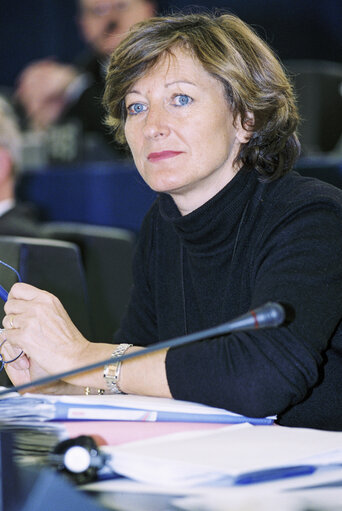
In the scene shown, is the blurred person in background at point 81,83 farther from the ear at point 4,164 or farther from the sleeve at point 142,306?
the sleeve at point 142,306

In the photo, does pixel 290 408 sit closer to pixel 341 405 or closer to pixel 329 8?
pixel 341 405

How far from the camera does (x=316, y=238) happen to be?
3.38 feet

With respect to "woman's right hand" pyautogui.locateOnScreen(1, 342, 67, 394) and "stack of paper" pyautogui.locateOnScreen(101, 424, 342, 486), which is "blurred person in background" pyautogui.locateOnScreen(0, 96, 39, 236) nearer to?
"woman's right hand" pyautogui.locateOnScreen(1, 342, 67, 394)

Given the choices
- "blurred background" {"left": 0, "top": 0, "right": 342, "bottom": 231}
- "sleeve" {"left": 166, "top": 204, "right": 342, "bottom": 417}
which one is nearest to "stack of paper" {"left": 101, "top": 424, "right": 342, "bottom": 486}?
"sleeve" {"left": 166, "top": 204, "right": 342, "bottom": 417}

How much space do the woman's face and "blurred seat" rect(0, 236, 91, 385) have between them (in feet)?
0.82

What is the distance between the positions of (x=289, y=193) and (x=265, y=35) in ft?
1.24

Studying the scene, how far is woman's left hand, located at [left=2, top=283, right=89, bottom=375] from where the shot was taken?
1013 millimetres

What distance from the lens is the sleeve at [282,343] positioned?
0.91 meters

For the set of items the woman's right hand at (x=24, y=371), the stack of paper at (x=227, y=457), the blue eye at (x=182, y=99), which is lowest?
the woman's right hand at (x=24, y=371)

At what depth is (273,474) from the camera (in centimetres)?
65

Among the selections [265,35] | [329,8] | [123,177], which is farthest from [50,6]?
[265,35]

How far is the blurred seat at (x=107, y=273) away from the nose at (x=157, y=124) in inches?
25.2

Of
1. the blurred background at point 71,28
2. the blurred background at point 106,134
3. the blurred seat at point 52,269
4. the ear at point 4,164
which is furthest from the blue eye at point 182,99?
the blurred background at point 71,28

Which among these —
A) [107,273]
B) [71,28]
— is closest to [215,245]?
[107,273]
